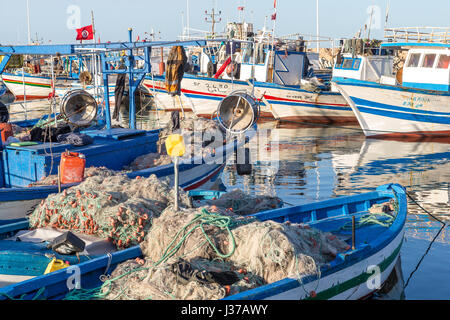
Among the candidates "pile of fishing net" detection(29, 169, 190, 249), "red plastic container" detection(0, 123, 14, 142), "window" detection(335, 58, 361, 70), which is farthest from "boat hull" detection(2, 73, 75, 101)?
"pile of fishing net" detection(29, 169, 190, 249)

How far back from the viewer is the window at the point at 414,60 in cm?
2180

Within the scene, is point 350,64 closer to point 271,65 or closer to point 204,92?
point 271,65

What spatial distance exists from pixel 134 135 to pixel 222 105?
2711 millimetres

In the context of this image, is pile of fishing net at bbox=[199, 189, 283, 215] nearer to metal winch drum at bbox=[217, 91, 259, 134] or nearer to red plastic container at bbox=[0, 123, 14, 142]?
metal winch drum at bbox=[217, 91, 259, 134]

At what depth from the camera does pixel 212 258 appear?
19.5ft

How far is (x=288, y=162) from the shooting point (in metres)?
17.4

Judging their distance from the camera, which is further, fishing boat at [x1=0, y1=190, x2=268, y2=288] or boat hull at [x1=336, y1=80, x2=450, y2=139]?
boat hull at [x1=336, y1=80, x2=450, y2=139]

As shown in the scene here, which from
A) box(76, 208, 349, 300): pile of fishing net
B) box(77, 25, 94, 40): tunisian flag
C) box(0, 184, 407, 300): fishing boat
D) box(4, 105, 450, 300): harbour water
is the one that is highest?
box(77, 25, 94, 40): tunisian flag

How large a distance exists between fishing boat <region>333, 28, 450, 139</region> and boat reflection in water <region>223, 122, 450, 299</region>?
104cm

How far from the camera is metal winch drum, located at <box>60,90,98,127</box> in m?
12.7

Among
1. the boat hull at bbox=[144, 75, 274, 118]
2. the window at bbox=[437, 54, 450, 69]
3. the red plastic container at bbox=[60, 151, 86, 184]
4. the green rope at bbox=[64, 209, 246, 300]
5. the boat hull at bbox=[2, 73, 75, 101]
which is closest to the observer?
the green rope at bbox=[64, 209, 246, 300]
